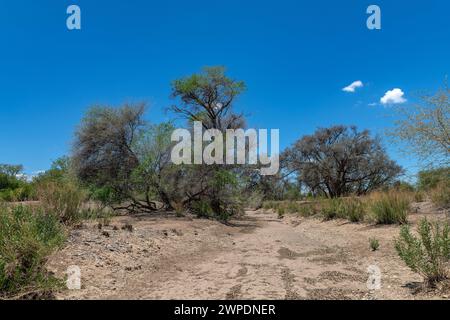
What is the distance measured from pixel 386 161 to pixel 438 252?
40048 millimetres

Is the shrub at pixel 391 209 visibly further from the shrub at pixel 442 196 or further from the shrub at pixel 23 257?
the shrub at pixel 23 257

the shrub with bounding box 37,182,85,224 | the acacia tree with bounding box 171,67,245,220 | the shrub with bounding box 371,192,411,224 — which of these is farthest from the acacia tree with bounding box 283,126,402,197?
the shrub with bounding box 37,182,85,224

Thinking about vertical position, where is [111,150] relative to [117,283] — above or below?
above

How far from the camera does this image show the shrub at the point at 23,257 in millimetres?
5234

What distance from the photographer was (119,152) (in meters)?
21.6

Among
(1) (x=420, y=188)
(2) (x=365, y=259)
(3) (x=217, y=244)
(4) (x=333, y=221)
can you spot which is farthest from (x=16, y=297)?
(1) (x=420, y=188)

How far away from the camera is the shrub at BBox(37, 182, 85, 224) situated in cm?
912

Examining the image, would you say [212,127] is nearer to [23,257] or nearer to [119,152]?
[119,152]

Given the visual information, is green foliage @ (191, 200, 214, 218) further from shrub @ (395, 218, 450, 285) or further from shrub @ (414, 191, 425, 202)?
shrub @ (395, 218, 450, 285)

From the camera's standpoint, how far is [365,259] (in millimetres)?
8562

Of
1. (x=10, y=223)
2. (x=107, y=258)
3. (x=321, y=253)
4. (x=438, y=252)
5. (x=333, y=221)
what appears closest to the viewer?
(x=438, y=252)

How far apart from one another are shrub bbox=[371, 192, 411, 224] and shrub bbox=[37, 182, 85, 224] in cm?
1009

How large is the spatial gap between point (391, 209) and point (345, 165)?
31.6 metres

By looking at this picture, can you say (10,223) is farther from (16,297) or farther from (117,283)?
(117,283)
